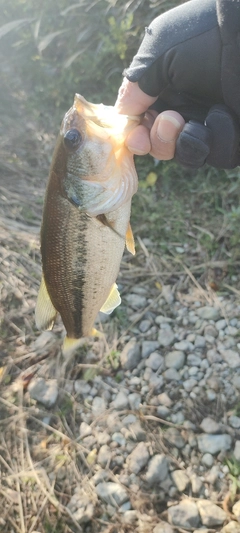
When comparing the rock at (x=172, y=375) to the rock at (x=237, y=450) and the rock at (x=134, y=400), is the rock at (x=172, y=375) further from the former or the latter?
the rock at (x=237, y=450)

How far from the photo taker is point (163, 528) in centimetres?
254

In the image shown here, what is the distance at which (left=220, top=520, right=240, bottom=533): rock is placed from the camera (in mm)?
2457

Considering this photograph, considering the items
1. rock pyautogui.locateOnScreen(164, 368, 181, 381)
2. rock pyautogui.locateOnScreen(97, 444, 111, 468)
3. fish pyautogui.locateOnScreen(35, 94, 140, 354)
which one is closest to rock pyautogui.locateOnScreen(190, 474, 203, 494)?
rock pyautogui.locateOnScreen(97, 444, 111, 468)

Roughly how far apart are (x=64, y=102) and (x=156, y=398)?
10.7 feet

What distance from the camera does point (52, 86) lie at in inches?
194

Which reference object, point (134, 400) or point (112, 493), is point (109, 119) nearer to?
point (134, 400)

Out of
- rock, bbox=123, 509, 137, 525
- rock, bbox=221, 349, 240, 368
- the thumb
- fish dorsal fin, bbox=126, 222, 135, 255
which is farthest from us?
rock, bbox=221, 349, 240, 368

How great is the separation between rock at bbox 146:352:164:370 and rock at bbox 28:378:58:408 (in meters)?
0.65

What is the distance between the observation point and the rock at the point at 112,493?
2.68 meters

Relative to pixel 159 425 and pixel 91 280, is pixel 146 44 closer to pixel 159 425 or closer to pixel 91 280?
pixel 91 280

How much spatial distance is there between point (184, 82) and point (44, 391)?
2157 mm

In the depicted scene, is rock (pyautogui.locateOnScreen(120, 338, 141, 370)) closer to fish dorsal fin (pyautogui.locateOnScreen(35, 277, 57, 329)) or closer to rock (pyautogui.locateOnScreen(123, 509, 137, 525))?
rock (pyautogui.locateOnScreen(123, 509, 137, 525))

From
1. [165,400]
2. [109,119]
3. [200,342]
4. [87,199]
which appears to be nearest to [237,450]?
[165,400]

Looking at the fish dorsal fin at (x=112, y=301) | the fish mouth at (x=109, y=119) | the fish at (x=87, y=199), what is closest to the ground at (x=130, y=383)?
the fish dorsal fin at (x=112, y=301)
